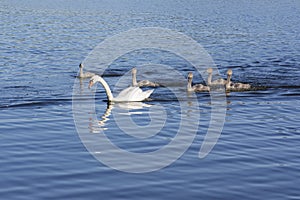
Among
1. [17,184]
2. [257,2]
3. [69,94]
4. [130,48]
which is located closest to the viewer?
[17,184]

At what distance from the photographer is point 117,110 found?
19.5 m

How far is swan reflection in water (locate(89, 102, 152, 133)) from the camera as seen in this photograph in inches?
662

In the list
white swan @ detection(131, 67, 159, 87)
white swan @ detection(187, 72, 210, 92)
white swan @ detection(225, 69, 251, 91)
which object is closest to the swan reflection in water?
white swan @ detection(187, 72, 210, 92)

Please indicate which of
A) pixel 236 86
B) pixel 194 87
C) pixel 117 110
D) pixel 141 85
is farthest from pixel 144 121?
pixel 236 86

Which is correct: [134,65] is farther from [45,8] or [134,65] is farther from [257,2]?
[257,2]

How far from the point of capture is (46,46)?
107ft

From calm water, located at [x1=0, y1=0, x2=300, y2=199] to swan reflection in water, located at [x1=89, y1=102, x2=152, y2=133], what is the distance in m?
0.17

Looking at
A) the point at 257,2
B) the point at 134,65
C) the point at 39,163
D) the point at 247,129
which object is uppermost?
the point at 257,2

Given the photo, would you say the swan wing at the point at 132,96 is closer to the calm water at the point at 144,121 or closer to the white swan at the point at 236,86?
the calm water at the point at 144,121

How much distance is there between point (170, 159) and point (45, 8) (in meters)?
37.7

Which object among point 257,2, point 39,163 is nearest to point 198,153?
point 39,163

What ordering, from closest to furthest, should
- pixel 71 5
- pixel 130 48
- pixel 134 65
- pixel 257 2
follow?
pixel 134 65, pixel 130 48, pixel 71 5, pixel 257 2

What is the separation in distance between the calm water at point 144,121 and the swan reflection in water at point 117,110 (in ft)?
0.56

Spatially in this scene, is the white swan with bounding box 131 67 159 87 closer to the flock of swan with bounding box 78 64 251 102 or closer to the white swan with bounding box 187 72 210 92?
the flock of swan with bounding box 78 64 251 102
